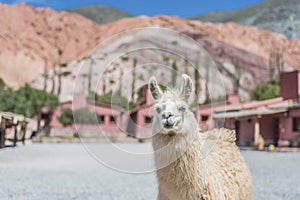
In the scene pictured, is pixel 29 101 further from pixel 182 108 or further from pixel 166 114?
pixel 166 114

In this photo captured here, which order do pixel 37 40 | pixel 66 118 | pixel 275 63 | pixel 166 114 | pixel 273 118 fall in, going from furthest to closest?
1. pixel 37 40
2. pixel 275 63
3. pixel 66 118
4. pixel 273 118
5. pixel 166 114

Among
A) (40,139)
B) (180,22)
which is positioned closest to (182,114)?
(40,139)

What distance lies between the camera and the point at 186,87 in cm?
380

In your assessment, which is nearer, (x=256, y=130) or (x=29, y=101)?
(x=256, y=130)

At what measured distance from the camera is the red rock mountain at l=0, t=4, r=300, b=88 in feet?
381

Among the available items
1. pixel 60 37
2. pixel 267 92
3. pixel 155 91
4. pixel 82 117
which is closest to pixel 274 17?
pixel 60 37

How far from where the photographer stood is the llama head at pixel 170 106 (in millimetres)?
3631

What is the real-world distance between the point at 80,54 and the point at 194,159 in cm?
13250

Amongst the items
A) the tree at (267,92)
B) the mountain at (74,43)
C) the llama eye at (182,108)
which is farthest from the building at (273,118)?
the mountain at (74,43)

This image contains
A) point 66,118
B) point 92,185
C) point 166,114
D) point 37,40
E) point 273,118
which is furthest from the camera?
point 37,40

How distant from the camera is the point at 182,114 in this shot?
3.75m

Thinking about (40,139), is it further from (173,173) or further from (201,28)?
(201,28)

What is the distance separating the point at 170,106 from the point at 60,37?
450 ft

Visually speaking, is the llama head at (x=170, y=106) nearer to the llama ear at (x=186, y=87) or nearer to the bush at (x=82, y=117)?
the llama ear at (x=186, y=87)
